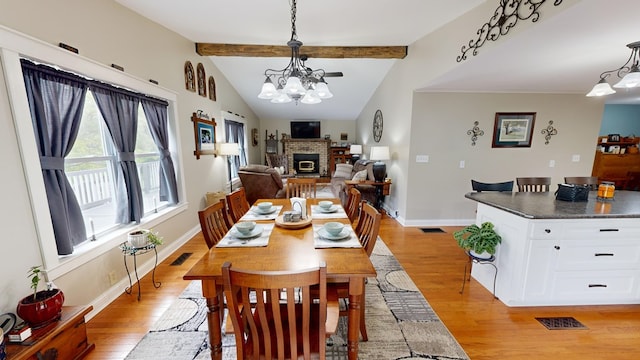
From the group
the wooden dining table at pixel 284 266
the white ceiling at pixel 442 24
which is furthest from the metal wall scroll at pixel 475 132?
the wooden dining table at pixel 284 266

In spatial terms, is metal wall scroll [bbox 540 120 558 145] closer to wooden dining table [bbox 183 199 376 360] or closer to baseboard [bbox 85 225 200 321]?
wooden dining table [bbox 183 199 376 360]

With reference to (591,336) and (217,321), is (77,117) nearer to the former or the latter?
(217,321)

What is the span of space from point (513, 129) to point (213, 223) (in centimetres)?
448

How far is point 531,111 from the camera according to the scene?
12.5 ft

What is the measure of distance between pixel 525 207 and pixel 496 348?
1.12 metres

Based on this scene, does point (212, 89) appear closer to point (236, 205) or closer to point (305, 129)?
point (236, 205)

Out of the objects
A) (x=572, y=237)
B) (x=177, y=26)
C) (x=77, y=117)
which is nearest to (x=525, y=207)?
(x=572, y=237)

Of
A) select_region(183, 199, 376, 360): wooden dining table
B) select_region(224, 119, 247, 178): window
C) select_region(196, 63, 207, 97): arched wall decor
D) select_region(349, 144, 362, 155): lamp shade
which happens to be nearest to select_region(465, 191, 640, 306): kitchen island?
select_region(183, 199, 376, 360): wooden dining table

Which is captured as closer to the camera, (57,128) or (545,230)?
(57,128)

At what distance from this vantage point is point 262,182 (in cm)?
445

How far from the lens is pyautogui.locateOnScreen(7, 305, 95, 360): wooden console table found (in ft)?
4.22

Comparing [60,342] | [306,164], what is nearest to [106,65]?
[60,342]

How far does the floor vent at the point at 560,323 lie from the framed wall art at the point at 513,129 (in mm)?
2662

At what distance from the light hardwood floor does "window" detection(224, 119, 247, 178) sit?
3533mm
